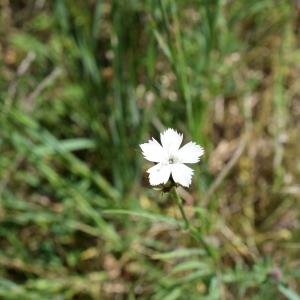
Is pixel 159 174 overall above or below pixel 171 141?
below

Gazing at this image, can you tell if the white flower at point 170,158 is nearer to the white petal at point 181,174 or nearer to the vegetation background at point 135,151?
the white petal at point 181,174

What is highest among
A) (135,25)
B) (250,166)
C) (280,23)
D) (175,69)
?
(280,23)

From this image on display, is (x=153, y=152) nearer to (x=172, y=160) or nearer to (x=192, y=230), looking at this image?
(x=172, y=160)

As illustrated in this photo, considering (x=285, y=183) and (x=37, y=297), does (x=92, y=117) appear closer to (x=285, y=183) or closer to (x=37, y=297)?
(x=37, y=297)

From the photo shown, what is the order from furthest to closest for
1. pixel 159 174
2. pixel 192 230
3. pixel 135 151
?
pixel 135 151 → pixel 192 230 → pixel 159 174

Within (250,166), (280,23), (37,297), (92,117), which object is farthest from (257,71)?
(37,297)

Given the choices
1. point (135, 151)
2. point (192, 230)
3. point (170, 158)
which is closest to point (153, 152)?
point (170, 158)

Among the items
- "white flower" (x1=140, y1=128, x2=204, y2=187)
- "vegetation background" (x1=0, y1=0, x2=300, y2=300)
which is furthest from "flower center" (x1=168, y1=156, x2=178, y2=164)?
"vegetation background" (x1=0, y1=0, x2=300, y2=300)
